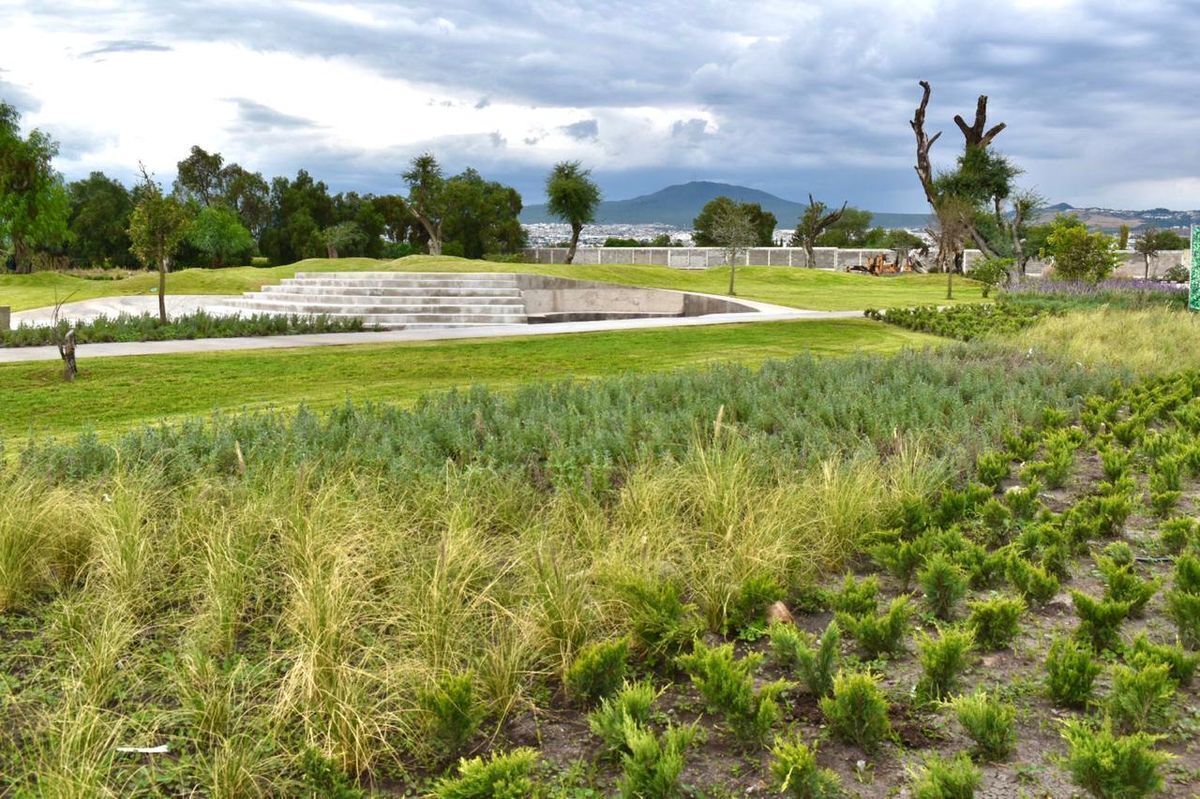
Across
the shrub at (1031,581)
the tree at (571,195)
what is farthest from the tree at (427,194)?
the shrub at (1031,581)

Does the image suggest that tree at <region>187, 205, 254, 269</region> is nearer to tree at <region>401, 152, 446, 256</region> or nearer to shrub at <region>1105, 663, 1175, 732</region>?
tree at <region>401, 152, 446, 256</region>

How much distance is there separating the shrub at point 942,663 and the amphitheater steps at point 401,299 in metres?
15.3

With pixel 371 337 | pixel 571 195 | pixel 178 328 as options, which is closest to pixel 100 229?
pixel 571 195

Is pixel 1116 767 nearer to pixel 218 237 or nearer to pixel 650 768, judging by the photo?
pixel 650 768

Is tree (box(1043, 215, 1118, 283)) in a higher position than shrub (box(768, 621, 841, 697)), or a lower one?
higher

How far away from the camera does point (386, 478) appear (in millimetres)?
4848

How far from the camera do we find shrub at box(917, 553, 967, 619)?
3.57 meters

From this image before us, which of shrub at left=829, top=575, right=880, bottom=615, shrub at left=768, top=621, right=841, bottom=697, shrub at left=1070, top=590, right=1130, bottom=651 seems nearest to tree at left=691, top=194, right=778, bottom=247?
shrub at left=829, top=575, right=880, bottom=615

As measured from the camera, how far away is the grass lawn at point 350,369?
28.1 feet

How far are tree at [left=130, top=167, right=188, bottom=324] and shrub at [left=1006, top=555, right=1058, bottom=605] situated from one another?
1514 cm

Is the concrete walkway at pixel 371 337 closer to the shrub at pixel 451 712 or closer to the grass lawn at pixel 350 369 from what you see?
the grass lawn at pixel 350 369

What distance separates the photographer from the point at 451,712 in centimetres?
266

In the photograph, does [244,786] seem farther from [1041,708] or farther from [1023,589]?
[1023,589]

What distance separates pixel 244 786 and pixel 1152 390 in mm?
7908
